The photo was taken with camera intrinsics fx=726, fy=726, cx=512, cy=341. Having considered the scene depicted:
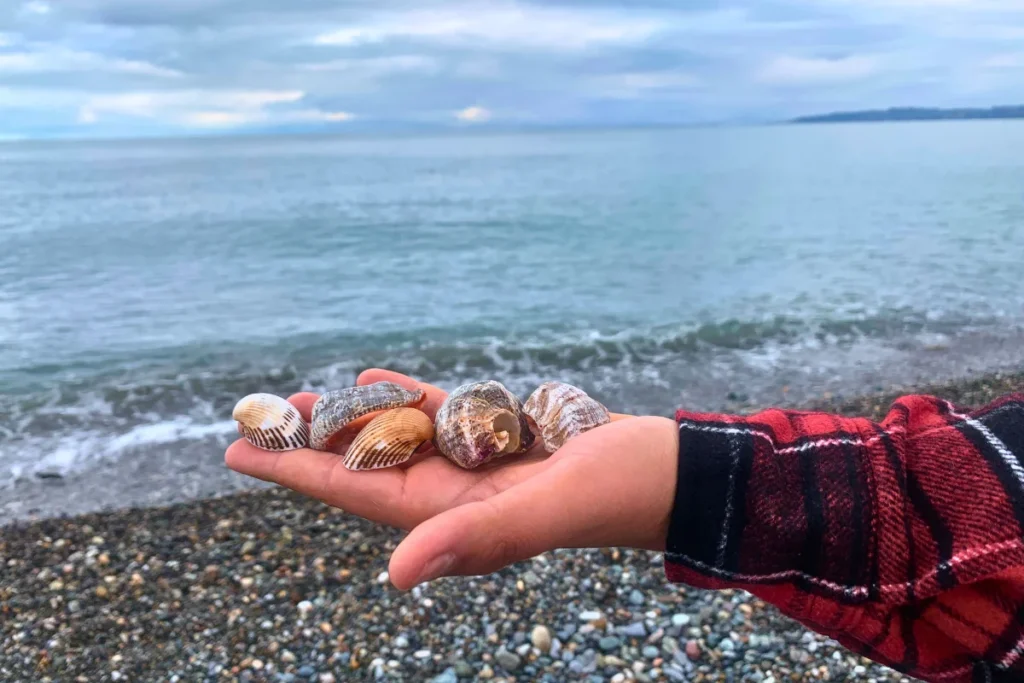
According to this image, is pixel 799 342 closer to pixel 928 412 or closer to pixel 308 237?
pixel 928 412

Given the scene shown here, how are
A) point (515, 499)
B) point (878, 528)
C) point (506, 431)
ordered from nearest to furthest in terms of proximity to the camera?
1. point (878, 528)
2. point (515, 499)
3. point (506, 431)

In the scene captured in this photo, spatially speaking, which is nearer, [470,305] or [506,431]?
[506,431]

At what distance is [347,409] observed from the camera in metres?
3.99

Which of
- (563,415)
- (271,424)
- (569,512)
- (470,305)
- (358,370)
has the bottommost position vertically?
(358,370)

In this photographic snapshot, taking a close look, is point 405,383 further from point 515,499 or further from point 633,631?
point 633,631

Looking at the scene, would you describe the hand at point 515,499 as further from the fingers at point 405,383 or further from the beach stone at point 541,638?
the beach stone at point 541,638

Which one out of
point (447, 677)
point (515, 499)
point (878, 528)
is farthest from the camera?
point (447, 677)

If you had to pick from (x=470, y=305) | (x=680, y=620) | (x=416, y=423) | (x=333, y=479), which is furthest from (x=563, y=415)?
(x=470, y=305)

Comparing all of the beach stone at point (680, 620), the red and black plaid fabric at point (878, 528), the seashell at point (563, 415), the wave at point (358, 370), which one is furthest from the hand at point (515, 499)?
the wave at point (358, 370)

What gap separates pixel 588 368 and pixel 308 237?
16.6 meters

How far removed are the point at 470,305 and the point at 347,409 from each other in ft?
39.0

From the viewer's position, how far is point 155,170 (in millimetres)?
60875

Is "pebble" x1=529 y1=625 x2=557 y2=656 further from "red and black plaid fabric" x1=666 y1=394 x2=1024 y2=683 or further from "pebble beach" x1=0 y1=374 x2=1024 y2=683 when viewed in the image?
"red and black plaid fabric" x1=666 y1=394 x2=1024 y2=683

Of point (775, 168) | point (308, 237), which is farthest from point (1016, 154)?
point (308, 237)
